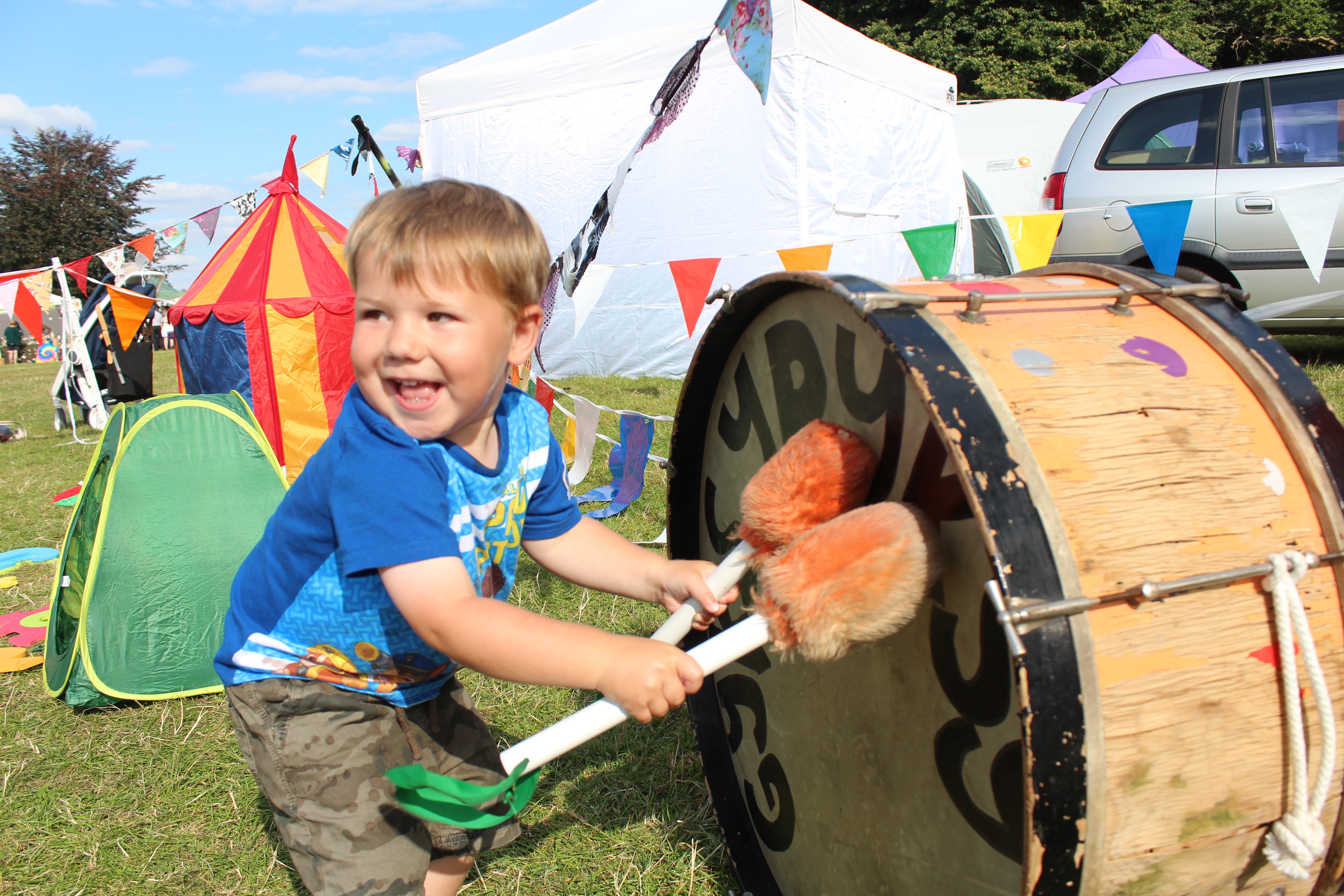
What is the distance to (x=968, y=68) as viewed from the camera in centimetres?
2189

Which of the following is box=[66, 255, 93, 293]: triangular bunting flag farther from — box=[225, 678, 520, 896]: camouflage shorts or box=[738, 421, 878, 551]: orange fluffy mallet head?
box=[738, 421, 878, 551]: orange fluffy mallet head

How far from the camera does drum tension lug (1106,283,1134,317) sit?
1305 mm

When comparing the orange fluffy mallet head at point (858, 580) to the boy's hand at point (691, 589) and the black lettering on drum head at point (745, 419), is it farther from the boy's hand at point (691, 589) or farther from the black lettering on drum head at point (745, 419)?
the black lettering on drum head at point (745, 419)

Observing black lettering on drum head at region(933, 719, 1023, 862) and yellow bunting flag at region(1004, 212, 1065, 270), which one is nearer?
black lettering on drum head at region(933, 719, 1023, 862)

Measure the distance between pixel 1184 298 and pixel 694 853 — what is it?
151 cm

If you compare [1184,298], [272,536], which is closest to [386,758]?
[272,536]

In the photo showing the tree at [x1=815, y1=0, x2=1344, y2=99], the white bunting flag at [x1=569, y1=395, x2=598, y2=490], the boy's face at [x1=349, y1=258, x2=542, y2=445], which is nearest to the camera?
the boy's face at [x1=349, y1=258, x2=542, y2=445]

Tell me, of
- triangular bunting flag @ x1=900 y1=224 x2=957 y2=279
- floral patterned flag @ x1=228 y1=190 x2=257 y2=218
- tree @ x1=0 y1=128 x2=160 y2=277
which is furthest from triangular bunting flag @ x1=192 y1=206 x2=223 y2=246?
tree @ x1=0 y1=128 x2=160 y2=277

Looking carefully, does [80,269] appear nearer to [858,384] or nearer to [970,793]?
[858,384]

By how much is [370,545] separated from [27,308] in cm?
994

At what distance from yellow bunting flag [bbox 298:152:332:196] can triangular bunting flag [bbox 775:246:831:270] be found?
15.5 ft

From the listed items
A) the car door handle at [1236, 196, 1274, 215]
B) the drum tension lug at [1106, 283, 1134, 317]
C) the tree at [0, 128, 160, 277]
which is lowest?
the drum tension lug at [1106, 283, 1134, 317]

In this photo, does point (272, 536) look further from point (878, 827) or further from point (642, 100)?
point (642, 100)

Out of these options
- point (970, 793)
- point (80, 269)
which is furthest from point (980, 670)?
point (80, 269)
